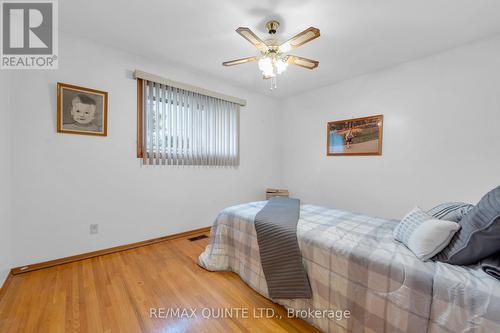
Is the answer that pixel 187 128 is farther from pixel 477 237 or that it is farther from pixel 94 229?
pixel 477 237

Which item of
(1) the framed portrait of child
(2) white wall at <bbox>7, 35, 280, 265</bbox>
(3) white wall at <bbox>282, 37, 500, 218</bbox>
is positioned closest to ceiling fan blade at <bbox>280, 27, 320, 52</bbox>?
(2) white wall at <bbox>7, 35, 280, 265</bbox>

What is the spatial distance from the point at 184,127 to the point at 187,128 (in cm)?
5

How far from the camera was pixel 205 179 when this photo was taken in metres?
3.31

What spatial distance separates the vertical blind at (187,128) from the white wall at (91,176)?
165mm

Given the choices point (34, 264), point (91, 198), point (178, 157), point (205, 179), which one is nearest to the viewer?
point (34, 264)

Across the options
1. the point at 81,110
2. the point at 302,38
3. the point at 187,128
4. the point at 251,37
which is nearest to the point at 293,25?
the point at 302,38

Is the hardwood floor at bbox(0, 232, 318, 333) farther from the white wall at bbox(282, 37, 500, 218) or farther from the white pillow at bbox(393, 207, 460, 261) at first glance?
the white wall at bbox(282, 37, 500, 218)

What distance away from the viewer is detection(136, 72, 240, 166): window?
268 centimetres

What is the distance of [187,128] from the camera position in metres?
3.05

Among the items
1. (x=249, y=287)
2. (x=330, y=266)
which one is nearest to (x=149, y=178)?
(x=249, y=287)

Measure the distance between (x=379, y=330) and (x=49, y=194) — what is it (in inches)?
120

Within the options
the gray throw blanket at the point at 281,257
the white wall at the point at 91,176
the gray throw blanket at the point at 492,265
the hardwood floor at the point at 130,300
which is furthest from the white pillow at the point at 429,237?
the white wall at the point at 91,176

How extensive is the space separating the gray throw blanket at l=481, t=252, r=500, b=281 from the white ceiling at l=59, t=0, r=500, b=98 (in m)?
2.04

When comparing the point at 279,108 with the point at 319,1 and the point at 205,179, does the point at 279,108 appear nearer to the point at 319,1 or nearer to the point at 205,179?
the point at 205,179
